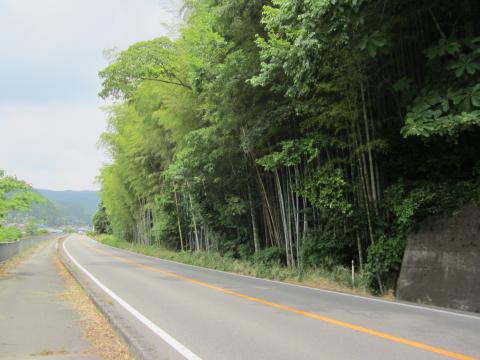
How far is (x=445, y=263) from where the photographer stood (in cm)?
842

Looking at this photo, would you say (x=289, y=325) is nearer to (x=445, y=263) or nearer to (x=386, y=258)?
(x=445, y=263)

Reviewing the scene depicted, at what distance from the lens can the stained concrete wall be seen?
789 centimetres

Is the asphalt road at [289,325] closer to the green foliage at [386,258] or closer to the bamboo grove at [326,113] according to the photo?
the green foliage at [386,258]

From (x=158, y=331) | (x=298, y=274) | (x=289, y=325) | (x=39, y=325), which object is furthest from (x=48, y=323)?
(x=298, y=274)

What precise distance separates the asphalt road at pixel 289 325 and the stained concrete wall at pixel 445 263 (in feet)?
1.73

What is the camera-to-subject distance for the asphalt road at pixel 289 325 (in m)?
→ 5.07

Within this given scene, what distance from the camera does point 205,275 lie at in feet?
47.0

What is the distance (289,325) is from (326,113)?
18.6ft

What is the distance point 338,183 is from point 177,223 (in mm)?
17877

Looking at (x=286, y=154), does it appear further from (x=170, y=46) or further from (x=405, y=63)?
(x=170, y=46)

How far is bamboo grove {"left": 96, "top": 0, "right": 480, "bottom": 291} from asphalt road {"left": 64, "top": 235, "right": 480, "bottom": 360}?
2.25 metres

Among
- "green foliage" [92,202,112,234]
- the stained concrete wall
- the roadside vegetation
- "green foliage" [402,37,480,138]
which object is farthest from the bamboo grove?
"green foliage" [92,202,112,234]

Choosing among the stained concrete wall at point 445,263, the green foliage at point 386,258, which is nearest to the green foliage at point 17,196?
the green foliage at point 386,258

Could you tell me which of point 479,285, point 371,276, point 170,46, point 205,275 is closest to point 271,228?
point 205,275
